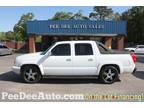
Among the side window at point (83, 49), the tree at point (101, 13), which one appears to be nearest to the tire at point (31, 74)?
the side window at point (83, 49)

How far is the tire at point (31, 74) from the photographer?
39.5ft

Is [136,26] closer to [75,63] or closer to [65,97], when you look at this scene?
[75,63]

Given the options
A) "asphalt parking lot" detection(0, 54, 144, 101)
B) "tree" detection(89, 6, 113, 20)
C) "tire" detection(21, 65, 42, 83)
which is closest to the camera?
"asphalt parking lot" detection(0, 54, 144, 101)

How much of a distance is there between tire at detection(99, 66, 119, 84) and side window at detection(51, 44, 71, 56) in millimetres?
1483

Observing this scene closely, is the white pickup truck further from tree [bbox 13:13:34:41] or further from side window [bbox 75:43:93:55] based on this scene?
tree [bbox 13:13:34:41]

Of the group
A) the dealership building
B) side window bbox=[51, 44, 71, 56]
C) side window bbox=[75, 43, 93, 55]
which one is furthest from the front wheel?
the dealership building

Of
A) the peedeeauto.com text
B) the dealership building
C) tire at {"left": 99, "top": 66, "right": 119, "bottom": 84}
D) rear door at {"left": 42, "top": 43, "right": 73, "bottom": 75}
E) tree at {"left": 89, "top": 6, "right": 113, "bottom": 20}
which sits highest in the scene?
tree at {"left": 89, "top": 6, "right": 113, "bottom": 20}

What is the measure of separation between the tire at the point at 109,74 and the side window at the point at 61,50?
1483 mm

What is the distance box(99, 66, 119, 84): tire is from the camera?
12.0 metres

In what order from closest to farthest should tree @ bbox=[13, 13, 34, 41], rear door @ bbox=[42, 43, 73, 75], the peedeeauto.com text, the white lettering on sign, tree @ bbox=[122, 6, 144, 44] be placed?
1. the peedeeauto.com text
2. rear door @ bbox=[42, 43, 73, 75]
3. the white lettering on sign
4. tree @ bbox=[122, 6, 144, 44]
5. tree @ bbox=[13, 13, 34, 41]

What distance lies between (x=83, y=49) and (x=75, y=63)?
2.14ft

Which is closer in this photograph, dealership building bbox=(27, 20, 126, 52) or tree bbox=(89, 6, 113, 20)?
dealership building bbox=(27, 20, 126, 52)

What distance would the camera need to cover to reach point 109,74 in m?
12.0

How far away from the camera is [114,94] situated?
988cm
